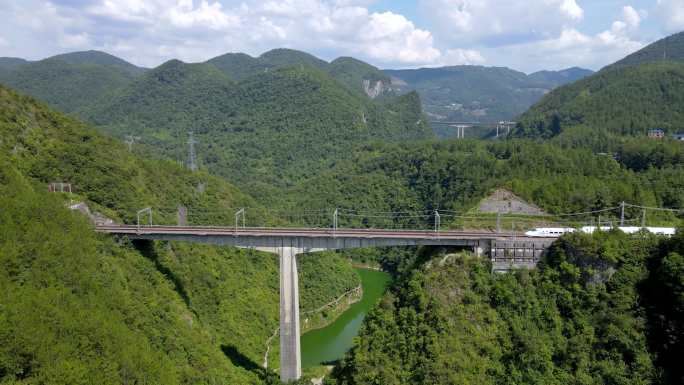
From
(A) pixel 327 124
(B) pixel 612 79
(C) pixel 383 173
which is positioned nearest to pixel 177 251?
(C) pixel 383 173

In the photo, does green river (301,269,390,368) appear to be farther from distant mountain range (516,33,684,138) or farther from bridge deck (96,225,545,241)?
distant mountain range (516,33,684,138)

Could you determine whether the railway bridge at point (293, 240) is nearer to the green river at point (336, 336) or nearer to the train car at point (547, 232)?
the train car at point (547, 232)

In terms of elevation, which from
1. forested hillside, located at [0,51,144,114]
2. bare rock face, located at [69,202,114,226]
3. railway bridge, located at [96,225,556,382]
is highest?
forested hillside, located at [0,51,144,114]

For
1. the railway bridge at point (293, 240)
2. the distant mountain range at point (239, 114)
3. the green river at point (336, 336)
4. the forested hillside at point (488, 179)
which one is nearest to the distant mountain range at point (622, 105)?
the forested hillside at point (488, 179)

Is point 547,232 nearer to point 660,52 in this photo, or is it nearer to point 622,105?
point 622,105

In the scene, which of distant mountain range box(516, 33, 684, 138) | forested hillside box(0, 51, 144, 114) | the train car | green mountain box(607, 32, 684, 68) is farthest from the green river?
forested hillside box(0, 51, 144, 114)

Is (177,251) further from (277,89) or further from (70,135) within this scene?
(277,89)
